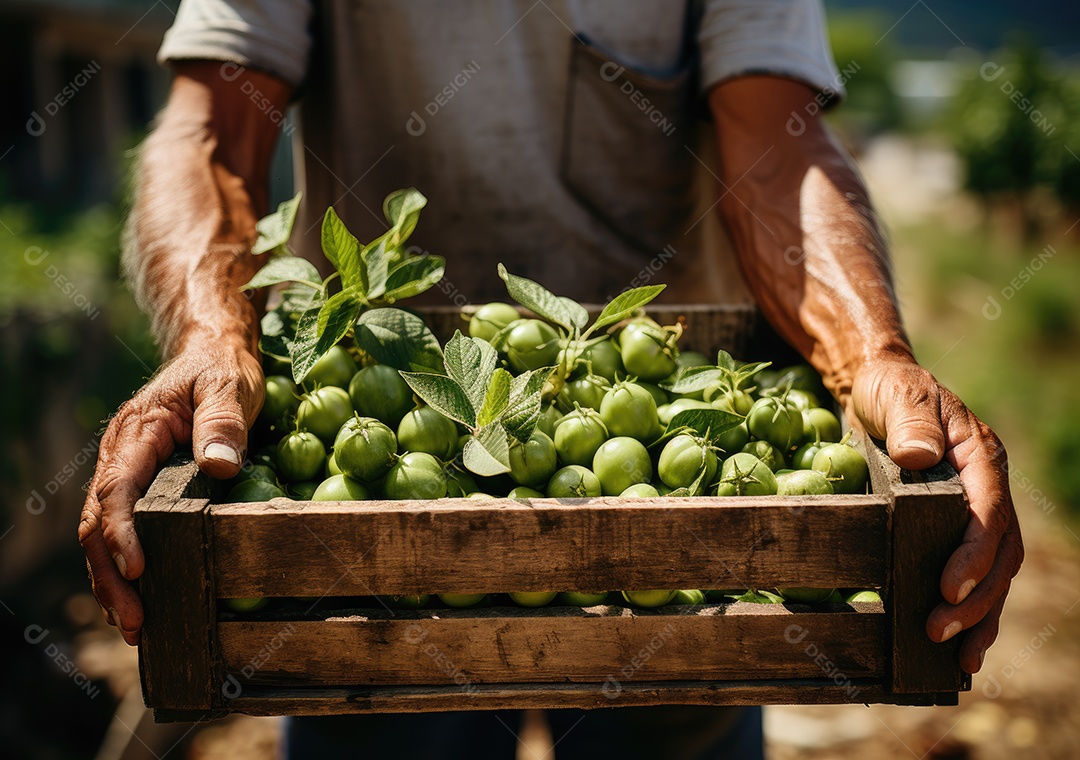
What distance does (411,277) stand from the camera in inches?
65.1

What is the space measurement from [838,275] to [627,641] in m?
0.85

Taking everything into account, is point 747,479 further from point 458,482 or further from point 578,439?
point 458,482

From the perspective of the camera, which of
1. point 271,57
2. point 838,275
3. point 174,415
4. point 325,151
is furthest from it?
point 325,151

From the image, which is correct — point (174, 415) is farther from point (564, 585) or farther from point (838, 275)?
point (838, 275)

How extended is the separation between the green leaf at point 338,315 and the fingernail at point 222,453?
262mm

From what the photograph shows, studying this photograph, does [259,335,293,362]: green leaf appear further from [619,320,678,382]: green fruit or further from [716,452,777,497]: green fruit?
[716,452,777,497]: green fruit

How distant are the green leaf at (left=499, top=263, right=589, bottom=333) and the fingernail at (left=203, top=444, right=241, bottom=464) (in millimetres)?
545

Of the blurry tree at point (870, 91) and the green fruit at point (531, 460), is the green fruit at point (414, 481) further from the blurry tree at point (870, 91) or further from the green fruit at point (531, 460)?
the blurry tree at point (870, 91)

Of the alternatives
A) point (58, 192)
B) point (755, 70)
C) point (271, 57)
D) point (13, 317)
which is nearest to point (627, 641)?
point (755, 70)

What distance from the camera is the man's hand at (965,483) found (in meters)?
1.24

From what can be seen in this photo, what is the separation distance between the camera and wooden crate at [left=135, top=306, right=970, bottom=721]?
1.23m

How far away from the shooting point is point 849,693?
51.3 inches

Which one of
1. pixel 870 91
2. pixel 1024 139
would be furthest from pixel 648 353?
pixel 870 91

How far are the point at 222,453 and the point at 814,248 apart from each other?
118 centimetres
